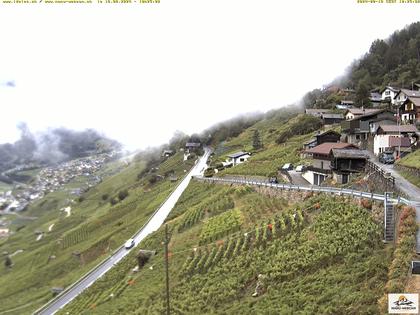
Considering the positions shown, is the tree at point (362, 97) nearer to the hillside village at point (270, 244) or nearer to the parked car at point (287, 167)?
the hillside village at point (270, 244)

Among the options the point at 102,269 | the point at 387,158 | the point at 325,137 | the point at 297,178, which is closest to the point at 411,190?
the point at 387,158

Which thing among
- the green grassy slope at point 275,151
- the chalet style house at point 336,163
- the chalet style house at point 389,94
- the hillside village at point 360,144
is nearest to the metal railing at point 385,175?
the hillside village at point 360,144

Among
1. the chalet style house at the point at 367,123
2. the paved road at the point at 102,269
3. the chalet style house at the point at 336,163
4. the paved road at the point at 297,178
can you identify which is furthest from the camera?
the chalet style house at the point at 367,123

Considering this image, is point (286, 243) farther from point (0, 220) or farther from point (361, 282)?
point (0, 220)

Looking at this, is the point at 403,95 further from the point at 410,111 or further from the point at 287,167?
the point at 287,167

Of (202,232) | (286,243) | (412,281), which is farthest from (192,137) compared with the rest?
(412,281)

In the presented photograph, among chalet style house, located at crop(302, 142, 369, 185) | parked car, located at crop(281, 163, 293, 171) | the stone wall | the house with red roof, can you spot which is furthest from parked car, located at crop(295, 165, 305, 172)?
the stone wall

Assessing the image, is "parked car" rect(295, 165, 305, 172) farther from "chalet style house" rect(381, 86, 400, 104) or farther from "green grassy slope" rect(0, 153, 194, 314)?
"chalet style house" rect(381, 86, 400, 104)
